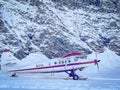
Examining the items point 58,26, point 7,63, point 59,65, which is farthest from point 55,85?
point 58,26

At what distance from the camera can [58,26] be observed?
3200 centimetres

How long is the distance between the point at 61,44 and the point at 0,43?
277 inches

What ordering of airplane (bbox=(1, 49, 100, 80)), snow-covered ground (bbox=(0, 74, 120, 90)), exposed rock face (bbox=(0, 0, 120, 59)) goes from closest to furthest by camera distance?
snow-covered ground (bbox=(0, 74, 120, 90)), airplane (bbox=(1, 49, 100, 80)), exposed rock face (bbox=(0, 0, 120, 59))

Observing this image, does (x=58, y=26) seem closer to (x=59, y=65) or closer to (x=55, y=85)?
(x=59, y=65)

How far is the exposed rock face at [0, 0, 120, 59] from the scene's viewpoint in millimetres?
29625

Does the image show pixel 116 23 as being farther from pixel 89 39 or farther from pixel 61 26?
pixel 61 26

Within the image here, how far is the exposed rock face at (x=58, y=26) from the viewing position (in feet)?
97.2

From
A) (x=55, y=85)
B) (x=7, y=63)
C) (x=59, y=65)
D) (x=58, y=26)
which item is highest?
(x=58, y=26)

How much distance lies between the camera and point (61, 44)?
1188 inches

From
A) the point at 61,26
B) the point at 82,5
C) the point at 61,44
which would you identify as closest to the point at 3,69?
the point at 61,44

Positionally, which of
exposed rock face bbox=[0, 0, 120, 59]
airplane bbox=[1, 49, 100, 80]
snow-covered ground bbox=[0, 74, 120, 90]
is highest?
exposed rock face bbox=[0, 0, 120, 59]

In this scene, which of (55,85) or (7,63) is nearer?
(55,85)

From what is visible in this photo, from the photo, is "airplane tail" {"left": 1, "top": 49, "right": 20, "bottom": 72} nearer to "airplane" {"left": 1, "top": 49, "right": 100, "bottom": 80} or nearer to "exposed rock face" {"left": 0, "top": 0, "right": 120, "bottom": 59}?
"airplane" {"left": 1, "top": 49, "right": 100, "bottom": 80}

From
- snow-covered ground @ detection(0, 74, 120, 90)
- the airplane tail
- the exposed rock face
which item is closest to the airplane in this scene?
the airplane tail
